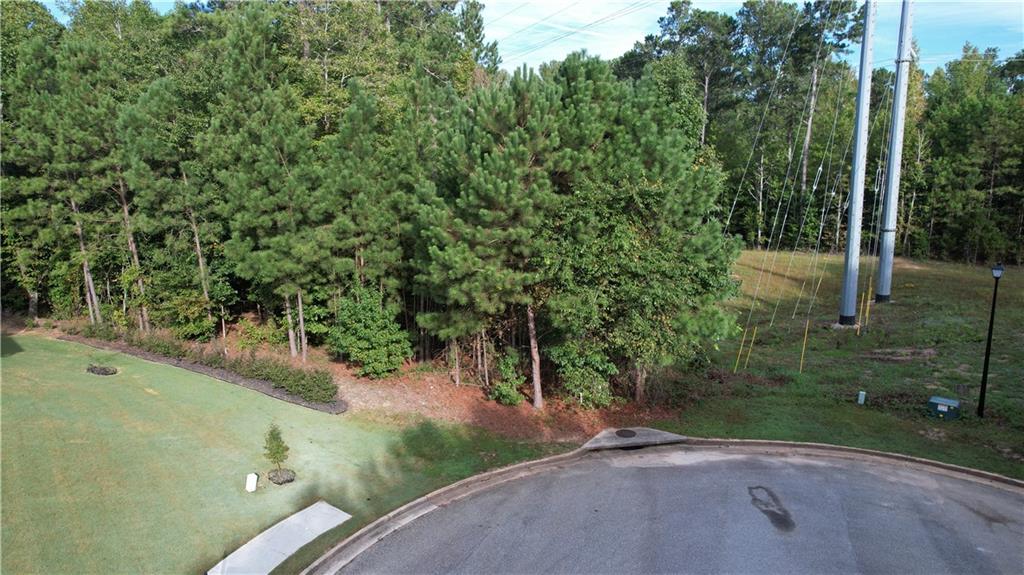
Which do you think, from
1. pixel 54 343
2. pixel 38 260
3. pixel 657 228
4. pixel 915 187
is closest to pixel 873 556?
pixel 657 228

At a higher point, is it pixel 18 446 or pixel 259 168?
pixel 259 168

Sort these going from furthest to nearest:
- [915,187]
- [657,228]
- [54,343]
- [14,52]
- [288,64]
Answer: [915,187], [14,52], [288,64], [54,343], [657,228]

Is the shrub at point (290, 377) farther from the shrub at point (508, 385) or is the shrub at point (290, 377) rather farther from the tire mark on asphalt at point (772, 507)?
the tire mark on asphalt at point (772, 507)

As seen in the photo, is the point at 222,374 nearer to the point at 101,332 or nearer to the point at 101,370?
the point at 101,370

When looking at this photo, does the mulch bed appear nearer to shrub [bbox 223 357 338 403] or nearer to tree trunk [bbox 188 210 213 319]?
shrub [bbox 223 357 338 403]

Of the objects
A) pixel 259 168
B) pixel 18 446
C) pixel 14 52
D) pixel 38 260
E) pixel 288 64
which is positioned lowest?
pixel 18 446

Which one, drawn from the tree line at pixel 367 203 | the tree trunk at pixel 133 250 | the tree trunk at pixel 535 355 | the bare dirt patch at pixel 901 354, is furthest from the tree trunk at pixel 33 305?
the bare dirt patch at pixel 901 354

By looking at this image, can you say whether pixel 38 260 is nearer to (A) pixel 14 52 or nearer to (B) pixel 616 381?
(A) pixel 14 52


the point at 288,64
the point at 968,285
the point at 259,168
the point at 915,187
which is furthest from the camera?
the point at 915,187
